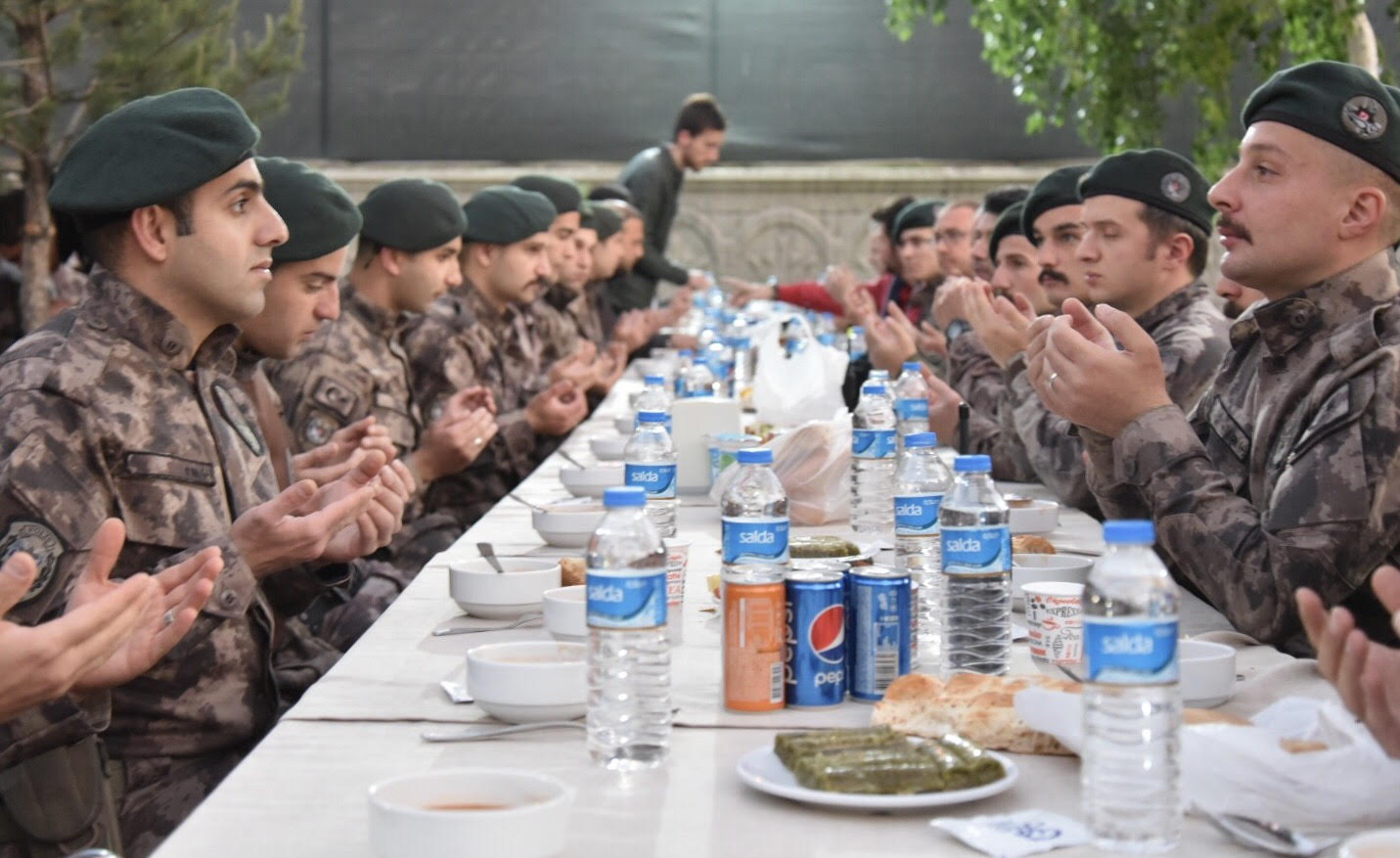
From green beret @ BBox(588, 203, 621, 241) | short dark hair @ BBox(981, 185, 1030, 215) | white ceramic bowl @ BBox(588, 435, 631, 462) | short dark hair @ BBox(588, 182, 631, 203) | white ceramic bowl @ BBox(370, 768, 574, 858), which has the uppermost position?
short dark hair @ BBox(588, 182, 631, 203)

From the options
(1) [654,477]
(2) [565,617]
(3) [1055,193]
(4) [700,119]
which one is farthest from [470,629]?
(4) [700,119]

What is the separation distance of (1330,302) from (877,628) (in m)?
1.02

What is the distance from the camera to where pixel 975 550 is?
1.72 metres

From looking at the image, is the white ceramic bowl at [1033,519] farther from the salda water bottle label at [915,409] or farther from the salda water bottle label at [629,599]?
the salda water bottle label at [629,599]

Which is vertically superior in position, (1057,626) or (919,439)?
(919,439)

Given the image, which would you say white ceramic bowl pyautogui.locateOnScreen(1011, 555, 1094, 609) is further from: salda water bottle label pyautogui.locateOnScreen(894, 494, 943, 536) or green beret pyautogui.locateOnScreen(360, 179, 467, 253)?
green beret pyautogui.locateOnScreen(360, 179, 467, 253)

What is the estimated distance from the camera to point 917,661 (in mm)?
1820

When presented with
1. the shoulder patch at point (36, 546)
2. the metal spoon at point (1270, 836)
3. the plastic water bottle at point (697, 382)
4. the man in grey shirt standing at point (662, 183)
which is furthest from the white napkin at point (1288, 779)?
the man in grey shirt standing at point (662, 183)

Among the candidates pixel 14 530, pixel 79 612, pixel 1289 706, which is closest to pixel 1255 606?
pixel 1289 706

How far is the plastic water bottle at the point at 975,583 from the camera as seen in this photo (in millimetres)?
1726

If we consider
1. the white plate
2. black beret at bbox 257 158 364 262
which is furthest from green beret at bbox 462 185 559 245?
the white plate

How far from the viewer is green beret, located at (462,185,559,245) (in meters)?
5.47

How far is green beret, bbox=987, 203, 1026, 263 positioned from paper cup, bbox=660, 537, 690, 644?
2.77 meters

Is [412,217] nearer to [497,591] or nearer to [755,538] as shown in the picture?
[497,591]
